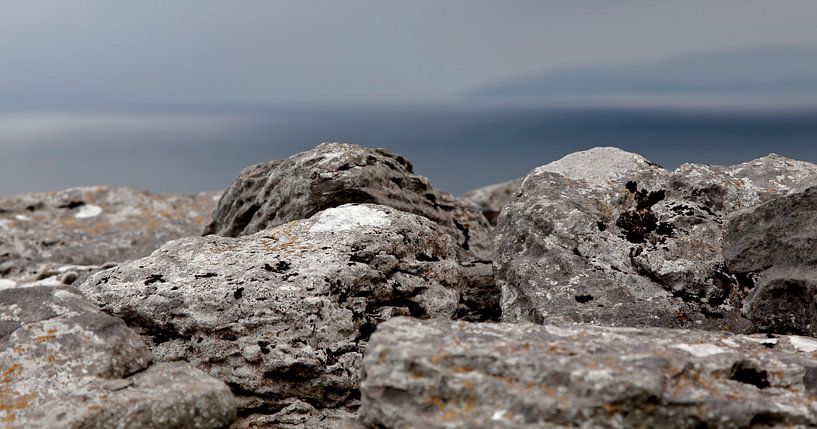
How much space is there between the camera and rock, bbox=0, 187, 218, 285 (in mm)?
14273

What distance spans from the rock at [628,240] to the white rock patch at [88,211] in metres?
11.4

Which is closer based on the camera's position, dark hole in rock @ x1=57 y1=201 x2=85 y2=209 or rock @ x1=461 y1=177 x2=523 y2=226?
dark hole in rock @ x1=57 y1=201 x2=85 y2=209

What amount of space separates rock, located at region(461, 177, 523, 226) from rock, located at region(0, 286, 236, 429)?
1229 cm

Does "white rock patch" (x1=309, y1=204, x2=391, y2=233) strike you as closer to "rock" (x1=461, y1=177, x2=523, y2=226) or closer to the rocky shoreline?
the rocky shoreline

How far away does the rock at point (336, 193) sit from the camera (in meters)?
8.74

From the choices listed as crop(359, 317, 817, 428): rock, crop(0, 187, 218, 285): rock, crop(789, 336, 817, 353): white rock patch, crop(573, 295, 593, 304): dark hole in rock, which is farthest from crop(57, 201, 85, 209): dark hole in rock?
crop(789, 336, 817, 353): white rock patch

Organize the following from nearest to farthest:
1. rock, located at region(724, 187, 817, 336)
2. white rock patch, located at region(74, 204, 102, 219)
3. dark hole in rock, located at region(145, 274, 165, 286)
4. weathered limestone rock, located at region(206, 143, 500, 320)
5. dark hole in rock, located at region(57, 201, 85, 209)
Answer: rock, located at region(724, 187, 817, 336), dark hole in rock, located at region(145, 274, 165, 286), weathered limestone rock, located at region(206, 143, 500, 320), white rock patch, located at region(74, 204, 102, 219), dark hole in rock, located at region(57, 201, 85, 209)

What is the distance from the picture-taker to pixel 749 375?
15.1 feet

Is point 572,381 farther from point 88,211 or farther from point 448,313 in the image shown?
point 88,211

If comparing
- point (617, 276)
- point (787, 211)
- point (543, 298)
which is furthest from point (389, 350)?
point (787, 211)

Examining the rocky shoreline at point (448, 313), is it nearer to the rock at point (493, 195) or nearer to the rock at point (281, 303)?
the rock at point (281, 303)

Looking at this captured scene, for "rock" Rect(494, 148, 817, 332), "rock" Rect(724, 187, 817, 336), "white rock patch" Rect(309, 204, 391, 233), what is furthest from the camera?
"white rock patch" Rect(309, 204, 391, 233)

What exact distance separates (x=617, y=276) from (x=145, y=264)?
15.3ft

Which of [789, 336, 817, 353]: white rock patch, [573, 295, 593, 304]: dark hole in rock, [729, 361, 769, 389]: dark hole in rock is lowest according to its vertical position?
[573, 295, 593, 304]: dark hole in rock
